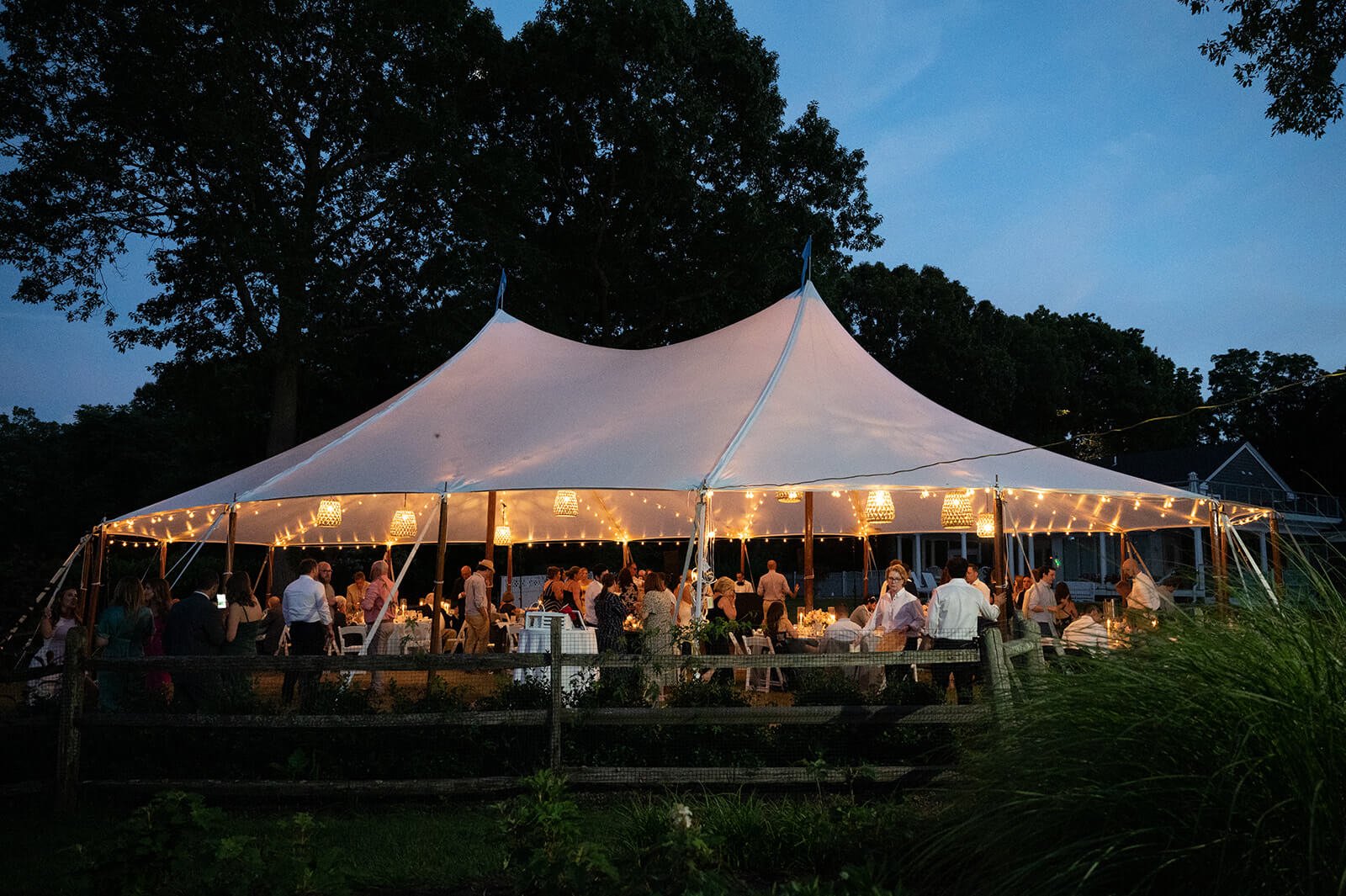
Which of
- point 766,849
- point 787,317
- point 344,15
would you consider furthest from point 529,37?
point 766,849

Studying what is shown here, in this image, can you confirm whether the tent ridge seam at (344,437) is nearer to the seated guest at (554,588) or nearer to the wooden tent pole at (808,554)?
the seated guest at (554,588)

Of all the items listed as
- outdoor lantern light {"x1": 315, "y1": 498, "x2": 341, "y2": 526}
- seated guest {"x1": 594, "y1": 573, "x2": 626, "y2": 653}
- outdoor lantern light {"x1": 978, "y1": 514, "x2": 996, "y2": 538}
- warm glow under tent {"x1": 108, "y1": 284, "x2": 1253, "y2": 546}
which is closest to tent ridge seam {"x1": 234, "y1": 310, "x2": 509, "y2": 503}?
warm glow under tent {"x1": 108, "y1": 284, "x2": 1253, "y2": 546}

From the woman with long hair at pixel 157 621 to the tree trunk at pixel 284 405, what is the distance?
833 centimetres

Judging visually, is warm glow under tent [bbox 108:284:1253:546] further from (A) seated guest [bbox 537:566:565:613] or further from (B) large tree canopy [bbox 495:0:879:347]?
(B) large tree canopy [bbox 495:0:879:347]

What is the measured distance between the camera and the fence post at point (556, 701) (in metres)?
6.52

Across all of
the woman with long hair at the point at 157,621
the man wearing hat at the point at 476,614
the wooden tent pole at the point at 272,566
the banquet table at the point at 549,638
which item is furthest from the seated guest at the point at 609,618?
the wooden tent pole at the point at 272,566

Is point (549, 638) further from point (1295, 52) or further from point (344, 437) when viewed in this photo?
point (1295, 52)

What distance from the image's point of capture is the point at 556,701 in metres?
6.55

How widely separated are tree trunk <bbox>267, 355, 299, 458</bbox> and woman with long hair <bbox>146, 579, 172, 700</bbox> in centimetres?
833

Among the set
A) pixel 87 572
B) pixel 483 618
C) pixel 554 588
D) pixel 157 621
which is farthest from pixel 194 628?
pixel 554 588

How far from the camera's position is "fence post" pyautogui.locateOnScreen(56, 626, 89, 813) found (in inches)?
257

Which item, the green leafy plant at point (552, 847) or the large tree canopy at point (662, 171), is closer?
the green leafy plant at point (552, 847)

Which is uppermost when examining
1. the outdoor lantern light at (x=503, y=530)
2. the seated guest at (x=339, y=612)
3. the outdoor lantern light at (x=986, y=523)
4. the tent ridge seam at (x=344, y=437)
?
the tent ridge seam at (x=344, y=437)

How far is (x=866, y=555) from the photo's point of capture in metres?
18.1
